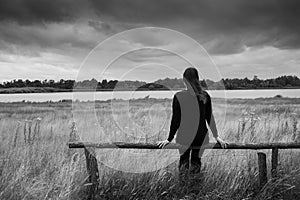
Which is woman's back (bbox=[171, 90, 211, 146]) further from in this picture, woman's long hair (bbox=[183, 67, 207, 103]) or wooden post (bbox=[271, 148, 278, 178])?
wooden post (bbox=[271, 148, 278, 178])

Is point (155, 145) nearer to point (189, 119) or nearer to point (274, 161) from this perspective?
point (189, 119)

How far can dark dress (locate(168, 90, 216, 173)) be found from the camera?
431 cm

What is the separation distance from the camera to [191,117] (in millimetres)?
4391

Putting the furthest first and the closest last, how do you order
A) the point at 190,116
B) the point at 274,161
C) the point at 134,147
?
the point at 274,161 → the point at 190,116 → the point at 134,147

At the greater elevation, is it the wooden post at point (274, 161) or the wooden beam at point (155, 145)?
the wooden beam at point (155, 145)

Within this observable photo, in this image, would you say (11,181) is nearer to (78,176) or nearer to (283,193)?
(78,176)

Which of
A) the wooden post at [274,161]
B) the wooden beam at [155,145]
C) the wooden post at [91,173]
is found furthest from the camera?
the wooden post at [274,161]

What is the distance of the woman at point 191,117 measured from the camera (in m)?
4.30

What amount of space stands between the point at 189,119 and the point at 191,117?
42mm

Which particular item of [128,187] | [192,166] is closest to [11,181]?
[128,187]

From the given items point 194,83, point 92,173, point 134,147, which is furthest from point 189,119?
point 92,173

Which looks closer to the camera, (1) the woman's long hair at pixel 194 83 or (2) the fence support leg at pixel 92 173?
(1) the woman's long hair at pixel 194 83

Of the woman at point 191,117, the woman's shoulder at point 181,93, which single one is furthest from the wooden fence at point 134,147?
the woman's shoulder at point 181,93

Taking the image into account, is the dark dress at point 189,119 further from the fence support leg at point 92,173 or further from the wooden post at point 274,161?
the fence support leg at point 92,173
